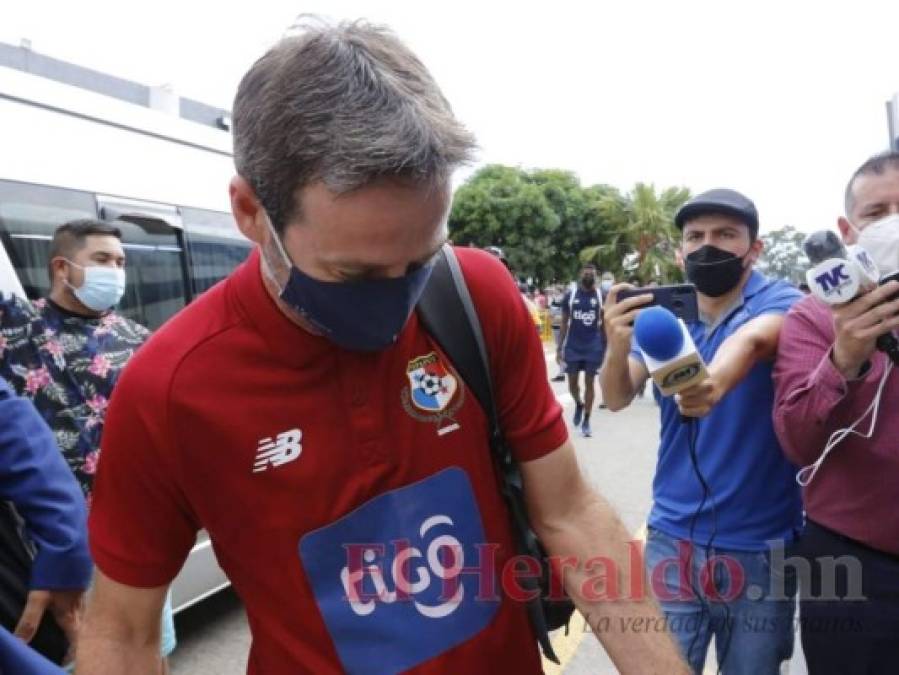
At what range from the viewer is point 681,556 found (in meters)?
2.34

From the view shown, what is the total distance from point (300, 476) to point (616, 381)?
1414 mm

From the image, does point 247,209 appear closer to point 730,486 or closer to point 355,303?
point 355,303

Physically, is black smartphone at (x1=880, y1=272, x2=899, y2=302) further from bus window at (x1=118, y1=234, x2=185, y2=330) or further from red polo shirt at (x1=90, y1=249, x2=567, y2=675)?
bus window at (x1=118, y1=234, x2=185, y2=330)

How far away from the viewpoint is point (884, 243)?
5.99ft

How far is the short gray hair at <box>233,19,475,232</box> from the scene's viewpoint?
3.28ft

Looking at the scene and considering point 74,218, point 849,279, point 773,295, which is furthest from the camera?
point 74,218

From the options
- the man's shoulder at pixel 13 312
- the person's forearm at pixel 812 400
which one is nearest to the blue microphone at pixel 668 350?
the person's forearm at pixel 812 400

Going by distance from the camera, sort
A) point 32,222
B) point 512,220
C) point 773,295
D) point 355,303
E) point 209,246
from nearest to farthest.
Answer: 1. point 355,303
2. point 773,295
3. point 32,222
4. point 209,246
5. point 512,220

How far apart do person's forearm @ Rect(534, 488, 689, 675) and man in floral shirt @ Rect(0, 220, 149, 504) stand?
1.96 m

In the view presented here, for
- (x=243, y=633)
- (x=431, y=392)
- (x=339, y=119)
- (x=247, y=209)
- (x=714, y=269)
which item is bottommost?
(x=243, y=633)

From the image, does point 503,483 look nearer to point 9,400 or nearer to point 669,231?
point 9,400

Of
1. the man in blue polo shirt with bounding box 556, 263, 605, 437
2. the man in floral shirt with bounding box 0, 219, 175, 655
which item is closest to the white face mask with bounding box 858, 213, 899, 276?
the man in floral shirt with bounding box 0, 219, 175, 655

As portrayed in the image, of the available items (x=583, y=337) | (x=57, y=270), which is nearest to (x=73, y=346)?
(x=57, y=270)

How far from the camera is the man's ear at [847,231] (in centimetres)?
202
